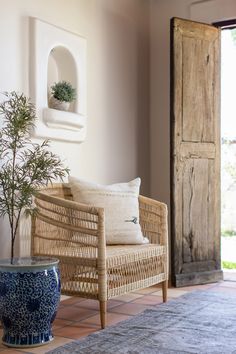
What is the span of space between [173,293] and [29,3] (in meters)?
2.09

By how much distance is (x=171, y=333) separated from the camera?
8.05 ft

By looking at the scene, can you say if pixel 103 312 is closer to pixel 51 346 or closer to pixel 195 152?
pixel 51 346

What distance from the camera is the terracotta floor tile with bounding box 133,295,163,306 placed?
3.19 meters

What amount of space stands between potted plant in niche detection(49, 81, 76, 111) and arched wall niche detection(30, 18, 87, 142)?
0.04 metres

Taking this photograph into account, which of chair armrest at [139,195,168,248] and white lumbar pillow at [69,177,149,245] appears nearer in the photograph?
white lumbar pillow at [69,177,149,245]

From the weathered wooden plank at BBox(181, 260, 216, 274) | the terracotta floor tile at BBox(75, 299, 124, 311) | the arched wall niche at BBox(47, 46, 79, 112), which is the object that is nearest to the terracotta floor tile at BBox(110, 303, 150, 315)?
the terracotta floor tile at BBox(75, 299, 124, 311)

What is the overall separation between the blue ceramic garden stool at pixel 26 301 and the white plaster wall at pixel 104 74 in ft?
1.85

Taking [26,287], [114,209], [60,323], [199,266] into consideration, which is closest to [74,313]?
[60,323]

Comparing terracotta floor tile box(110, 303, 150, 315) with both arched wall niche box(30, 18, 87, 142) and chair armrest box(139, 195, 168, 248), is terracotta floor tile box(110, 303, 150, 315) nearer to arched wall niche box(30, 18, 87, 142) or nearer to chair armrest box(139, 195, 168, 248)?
chair armrest box(139, 195, 168, 248)

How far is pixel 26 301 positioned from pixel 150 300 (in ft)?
3.94

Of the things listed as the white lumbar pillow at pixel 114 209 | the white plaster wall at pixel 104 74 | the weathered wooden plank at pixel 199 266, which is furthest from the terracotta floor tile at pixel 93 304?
the weathered wooden plank at pixel 199 266

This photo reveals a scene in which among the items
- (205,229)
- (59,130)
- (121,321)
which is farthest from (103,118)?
(121,321)

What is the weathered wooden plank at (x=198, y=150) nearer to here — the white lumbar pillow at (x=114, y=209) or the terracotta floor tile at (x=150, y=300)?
the white lumbar pillow at (x=114, y=209)

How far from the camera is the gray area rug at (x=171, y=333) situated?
7.32 feet
